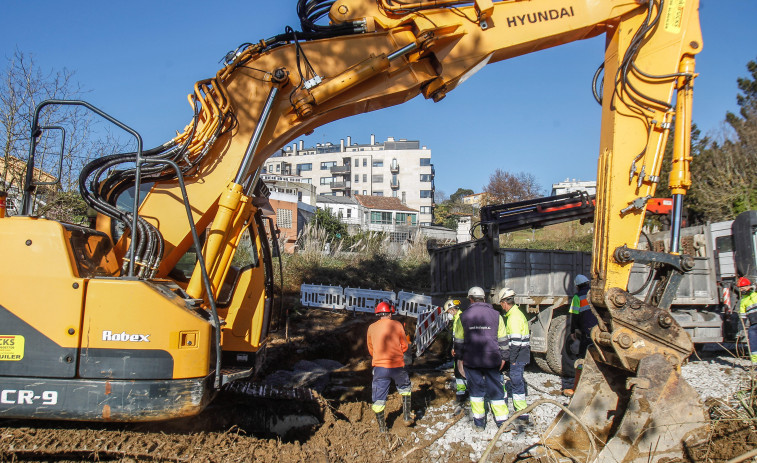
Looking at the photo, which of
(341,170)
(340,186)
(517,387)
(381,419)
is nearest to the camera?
(381,419)

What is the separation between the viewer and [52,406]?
3.62 meters

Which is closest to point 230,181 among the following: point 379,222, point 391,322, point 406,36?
point 406,36

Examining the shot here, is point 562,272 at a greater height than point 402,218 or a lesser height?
lesser

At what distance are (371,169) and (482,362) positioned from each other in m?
64.5

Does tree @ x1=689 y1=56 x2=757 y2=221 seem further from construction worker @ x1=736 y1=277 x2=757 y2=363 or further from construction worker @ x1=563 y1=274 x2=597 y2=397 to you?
construction worker @ x1=563 y1=274 x2=597 y2=397

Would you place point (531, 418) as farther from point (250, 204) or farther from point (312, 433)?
point (250, 204)

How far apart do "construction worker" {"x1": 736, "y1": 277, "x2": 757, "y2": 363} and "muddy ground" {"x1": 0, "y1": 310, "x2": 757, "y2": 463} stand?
64 centimetres

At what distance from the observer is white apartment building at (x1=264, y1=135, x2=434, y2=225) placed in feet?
217

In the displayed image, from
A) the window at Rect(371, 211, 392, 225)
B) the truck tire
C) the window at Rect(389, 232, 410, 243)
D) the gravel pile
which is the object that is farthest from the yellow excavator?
the window at Rect(371, 211, 392, 225)

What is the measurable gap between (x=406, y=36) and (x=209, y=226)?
2.48m

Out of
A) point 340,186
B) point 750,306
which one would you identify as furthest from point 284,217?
point 340,186

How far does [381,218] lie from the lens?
5484 cm

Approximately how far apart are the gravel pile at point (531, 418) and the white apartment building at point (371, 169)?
52.1 metres

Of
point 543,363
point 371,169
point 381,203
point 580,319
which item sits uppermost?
point 371,169
